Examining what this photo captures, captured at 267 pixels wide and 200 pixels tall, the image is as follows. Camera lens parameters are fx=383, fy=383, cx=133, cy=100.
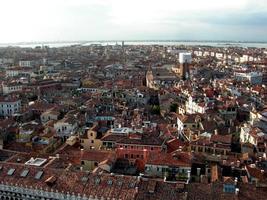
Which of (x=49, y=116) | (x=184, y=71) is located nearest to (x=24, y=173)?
(x=49, y=116)

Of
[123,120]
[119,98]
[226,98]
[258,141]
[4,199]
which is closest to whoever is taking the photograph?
[4,199]

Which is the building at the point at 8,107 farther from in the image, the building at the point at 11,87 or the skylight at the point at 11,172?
the skylight at the point at 11,172

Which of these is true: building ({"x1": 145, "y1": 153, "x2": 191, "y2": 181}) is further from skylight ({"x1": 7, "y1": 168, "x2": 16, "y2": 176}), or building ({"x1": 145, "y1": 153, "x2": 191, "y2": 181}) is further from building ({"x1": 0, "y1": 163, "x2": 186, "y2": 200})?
skylight ({"x1": 7, "y1": 168, "x2": 16, "y2": 176})

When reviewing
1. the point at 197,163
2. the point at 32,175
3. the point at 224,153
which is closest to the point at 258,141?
the point at 224,153

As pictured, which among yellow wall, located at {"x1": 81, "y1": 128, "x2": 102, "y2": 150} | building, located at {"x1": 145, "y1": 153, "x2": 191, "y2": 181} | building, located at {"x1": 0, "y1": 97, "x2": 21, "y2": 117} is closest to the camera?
building, located at {"x1": 145, "y1": 153, "x2": 191, "y2": 181}

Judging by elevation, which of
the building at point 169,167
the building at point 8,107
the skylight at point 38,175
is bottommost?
the building at point 8,107

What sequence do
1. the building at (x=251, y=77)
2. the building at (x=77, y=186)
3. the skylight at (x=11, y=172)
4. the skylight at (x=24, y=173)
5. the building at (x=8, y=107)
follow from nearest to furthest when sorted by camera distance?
the building at (x=77, y=186)
the skylight at (x=24, y=173)
the skylight at (x=11, y=172)
the building at (x=8, y=107)
the building at (x=251, y=77)

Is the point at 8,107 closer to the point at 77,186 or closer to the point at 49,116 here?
the point at 49,116

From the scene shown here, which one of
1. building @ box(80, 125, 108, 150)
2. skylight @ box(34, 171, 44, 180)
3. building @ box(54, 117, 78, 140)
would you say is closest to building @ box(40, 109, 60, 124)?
building @ box(54, 117, 78, 140)

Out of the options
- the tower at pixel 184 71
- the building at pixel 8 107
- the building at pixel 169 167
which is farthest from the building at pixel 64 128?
the tower at pixel 184 71

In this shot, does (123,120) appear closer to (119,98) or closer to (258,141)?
(258,141)

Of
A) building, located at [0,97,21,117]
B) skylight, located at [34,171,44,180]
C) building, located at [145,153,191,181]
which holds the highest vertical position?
skylight, located at [34,171,44,180]
